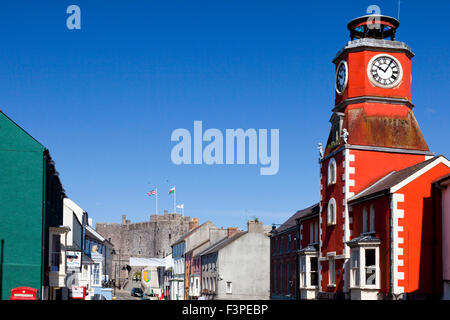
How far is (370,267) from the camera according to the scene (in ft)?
104

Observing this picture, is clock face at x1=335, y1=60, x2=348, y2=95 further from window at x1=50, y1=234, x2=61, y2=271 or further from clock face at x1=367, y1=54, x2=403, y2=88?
window at x1=50, y1=234, x2=61, y2=271

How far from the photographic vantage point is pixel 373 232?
32.5 meters

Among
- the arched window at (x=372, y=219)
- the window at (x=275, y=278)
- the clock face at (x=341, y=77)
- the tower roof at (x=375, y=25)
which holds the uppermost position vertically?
the tower roof at (x=375, y=25)

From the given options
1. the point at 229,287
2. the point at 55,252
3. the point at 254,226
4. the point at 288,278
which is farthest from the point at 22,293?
the point at 254,226

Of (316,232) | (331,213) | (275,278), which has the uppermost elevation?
(331,213)

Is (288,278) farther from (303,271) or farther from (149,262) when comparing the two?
(149,262)

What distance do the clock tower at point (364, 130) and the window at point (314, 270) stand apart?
5.69ft

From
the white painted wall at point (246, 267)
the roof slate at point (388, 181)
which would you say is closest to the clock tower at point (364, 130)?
the roof slate at point (388, 181)

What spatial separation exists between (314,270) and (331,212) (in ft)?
16.5

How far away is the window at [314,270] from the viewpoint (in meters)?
40.3

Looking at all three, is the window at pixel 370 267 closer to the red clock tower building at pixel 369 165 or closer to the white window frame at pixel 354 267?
the red clock tower building at pixel 369 165

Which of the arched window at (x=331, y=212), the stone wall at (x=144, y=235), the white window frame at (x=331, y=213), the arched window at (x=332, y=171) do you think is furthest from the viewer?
the stone wall at (x=144, y=235)

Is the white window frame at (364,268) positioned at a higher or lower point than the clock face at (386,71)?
lower
